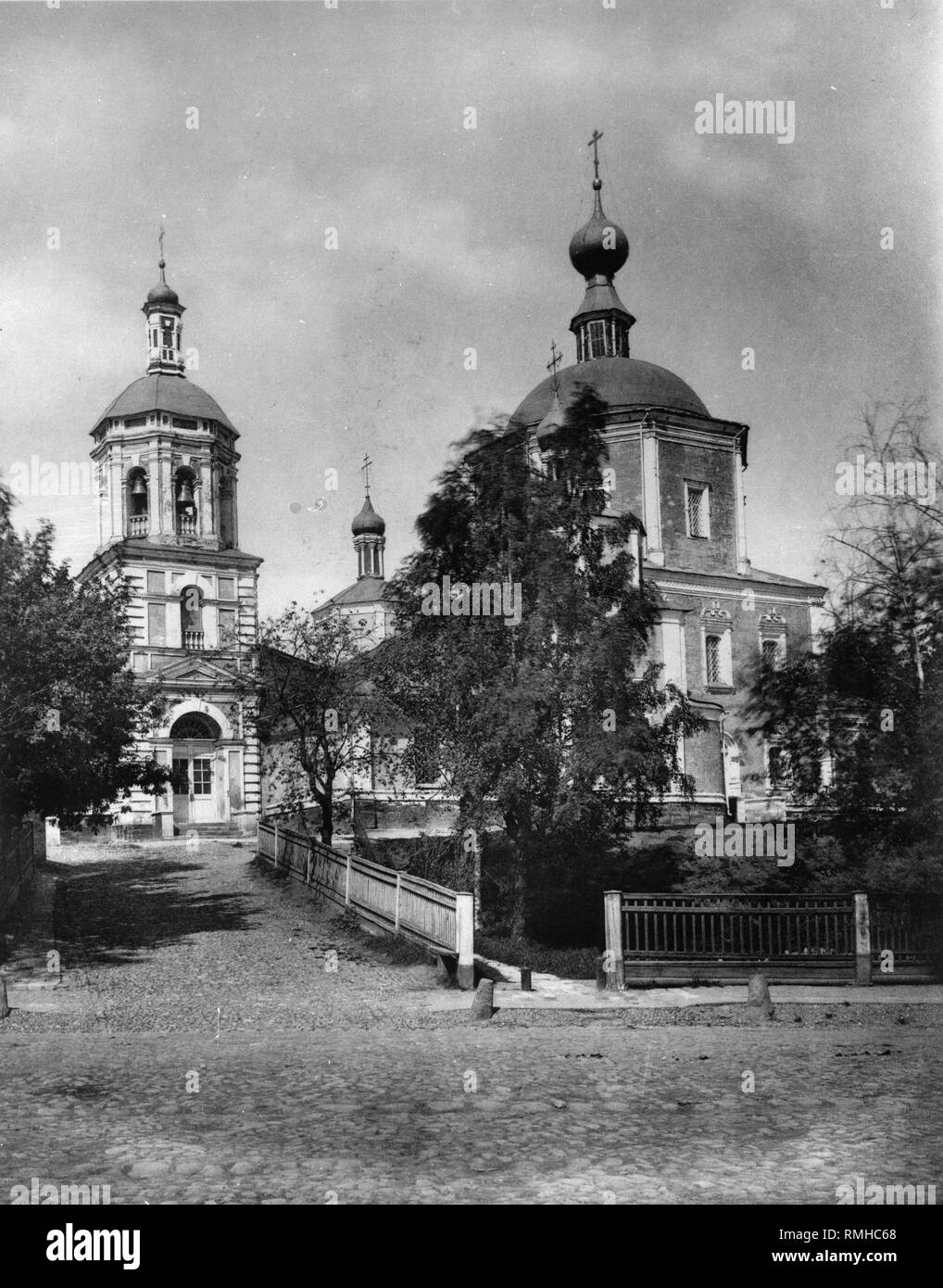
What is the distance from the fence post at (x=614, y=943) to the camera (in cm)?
1473

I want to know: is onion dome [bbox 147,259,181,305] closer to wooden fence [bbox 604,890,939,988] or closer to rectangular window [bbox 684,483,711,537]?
rectangular window [bbox 684,483,711,537]

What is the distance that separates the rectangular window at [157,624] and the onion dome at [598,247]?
1850cm

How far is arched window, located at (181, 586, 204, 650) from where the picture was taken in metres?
35.3

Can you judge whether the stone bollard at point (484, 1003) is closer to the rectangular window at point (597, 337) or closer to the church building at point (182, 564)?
the church building at point (182, 564)

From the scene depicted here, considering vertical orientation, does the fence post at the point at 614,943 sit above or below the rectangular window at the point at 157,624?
below

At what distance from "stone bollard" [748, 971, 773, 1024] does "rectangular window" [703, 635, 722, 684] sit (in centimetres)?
2437

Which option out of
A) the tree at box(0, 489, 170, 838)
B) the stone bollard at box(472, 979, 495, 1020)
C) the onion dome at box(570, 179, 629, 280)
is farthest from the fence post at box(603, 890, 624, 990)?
the onion dome at box(570, 179, 629, 280)

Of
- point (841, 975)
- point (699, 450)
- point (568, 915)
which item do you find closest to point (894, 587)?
point (841, 975)

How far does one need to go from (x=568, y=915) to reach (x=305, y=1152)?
15.1 m

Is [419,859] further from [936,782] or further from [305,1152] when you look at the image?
[305,1152]

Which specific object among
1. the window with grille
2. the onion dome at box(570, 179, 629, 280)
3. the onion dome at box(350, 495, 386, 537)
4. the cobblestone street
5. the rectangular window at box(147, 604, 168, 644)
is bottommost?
the cobblestone street

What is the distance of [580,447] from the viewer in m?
19.2

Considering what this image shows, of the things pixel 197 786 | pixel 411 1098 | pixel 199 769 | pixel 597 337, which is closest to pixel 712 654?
pixel 597 337

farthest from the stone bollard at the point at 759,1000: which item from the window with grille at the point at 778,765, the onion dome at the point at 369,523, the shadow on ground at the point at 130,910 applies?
the onion dome at the point at 369,523
